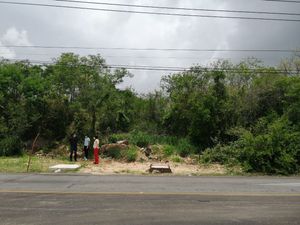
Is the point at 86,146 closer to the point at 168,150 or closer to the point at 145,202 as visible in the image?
the point at 168,150

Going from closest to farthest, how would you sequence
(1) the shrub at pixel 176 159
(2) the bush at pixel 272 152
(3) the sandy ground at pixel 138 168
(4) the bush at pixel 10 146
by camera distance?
(3) the sandy ground at pixel 138 168, (2) the bush at pixel 272 152, (1) the shrub at pixel 176 159, (4) the bush at pixel 10 146

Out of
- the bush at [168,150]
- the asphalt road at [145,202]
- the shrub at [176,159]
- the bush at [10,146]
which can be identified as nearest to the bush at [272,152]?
the shrub at [176,159]

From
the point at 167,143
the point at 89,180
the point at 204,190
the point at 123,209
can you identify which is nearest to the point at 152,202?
the point at 123,209

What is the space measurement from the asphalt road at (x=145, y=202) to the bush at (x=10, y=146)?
15.7m

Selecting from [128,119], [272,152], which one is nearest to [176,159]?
[272,152]

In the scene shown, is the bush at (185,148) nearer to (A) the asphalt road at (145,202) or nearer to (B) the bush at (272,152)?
(B) the bush at (272,152)

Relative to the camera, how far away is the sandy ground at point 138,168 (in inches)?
942

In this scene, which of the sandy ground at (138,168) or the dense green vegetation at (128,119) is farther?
the dense green vegetation at (128,119)

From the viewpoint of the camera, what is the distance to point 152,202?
1221 cm

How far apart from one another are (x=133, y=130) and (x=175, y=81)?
18.6 ft

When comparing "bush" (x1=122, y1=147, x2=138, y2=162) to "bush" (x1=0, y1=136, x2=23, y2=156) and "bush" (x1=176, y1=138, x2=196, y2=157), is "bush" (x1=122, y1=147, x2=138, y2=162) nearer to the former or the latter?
"bush" (x1=176, y1=138, x2=196, y2=157)

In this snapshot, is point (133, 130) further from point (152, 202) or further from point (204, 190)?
point (152, 202)

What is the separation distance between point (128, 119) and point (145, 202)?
26.6 m

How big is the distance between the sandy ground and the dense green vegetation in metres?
1.75
